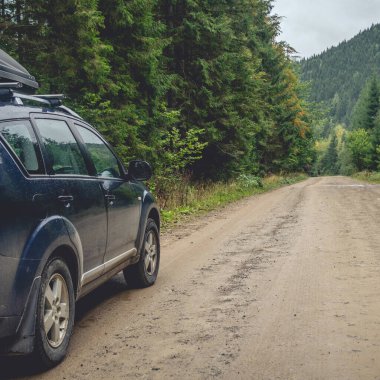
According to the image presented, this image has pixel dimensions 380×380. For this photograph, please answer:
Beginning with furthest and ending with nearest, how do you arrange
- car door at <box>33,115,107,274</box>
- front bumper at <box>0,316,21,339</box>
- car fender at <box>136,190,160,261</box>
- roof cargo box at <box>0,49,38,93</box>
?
car fender at <box>136,190,160,261</box> → roof cargo box at <box>0,49,38,93</box> → car door at <box>33,115,107,274</box> → front bumper at <box>0,316,21,339</box>

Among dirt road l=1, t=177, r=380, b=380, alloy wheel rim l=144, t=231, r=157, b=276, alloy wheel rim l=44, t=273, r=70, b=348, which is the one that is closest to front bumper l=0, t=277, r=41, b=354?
alloy wheel rim l=44, t=273, r=70, b=348

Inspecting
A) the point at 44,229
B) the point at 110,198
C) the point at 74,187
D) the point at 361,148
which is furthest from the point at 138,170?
the point at 361,148

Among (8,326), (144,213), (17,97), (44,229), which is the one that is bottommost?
(8,326)

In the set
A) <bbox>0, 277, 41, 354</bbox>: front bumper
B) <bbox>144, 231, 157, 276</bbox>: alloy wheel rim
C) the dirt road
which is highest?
<bbox>0, 277, 41, 354</bbox>: front bumper

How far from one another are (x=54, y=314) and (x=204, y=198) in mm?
14208

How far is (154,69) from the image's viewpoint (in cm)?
1368

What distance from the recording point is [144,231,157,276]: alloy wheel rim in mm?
6116

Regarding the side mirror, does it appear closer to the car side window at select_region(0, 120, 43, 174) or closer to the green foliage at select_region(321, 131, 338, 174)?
the car side window at select_region(0, 120, 43, 174)

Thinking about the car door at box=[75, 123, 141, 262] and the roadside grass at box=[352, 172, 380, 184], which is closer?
the car door at box=[75, 123, 141, 262]

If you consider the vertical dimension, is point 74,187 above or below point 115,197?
above

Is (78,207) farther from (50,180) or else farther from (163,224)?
(163,224)

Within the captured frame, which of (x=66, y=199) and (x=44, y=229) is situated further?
(x=66, y=199)

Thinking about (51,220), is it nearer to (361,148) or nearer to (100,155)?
(100,155)

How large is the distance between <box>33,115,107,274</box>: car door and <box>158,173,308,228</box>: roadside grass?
7.21 m
